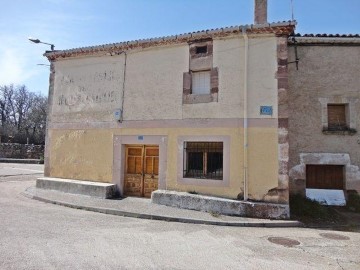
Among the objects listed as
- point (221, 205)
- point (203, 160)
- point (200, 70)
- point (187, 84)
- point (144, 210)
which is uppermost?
point (200, 70)

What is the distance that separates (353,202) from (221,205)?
4.78m

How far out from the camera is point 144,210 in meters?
9.41

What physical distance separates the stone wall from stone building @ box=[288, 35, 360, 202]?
97.8 ft

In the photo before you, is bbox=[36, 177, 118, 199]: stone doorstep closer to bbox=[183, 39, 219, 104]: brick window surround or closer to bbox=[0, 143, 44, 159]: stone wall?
bbox=[183, 39, 219, 104]: brick window surround

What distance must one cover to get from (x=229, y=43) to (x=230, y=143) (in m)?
3.23

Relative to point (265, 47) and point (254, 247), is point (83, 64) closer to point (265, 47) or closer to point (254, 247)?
point (265, 47)

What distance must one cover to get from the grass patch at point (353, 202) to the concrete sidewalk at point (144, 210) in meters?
3.08

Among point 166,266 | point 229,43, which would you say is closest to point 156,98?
point 229,43

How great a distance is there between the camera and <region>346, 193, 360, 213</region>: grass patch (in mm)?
10492

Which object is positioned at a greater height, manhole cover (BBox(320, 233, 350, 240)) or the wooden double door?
the wooden double door

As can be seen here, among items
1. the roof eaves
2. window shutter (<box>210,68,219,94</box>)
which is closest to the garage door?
window shutter (<box>210,68,219,94</box>)

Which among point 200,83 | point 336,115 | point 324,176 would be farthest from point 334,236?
point 200,83

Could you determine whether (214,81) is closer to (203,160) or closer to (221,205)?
(203,160)

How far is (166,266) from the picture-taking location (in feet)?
16.6
